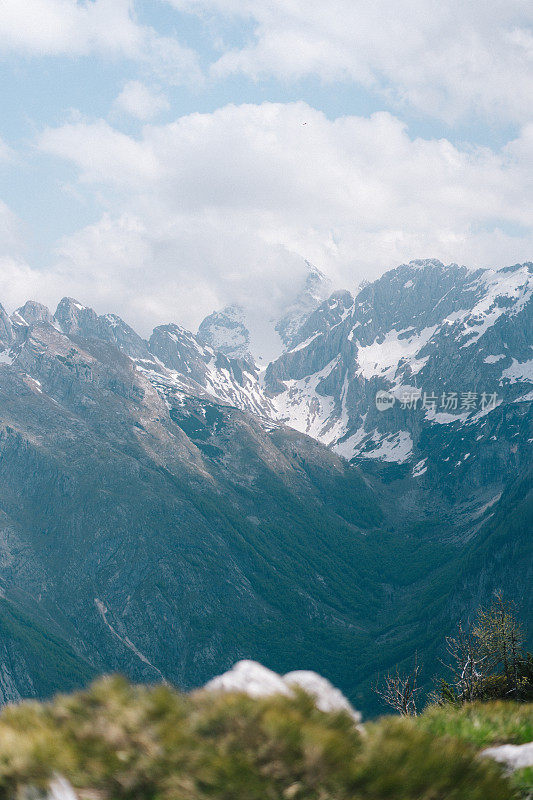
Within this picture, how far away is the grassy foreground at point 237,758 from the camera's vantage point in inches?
439

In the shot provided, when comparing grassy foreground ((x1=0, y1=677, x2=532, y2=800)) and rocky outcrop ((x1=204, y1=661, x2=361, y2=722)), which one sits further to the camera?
rocky outcrop ((x1=204, y1=661, x2=361, y2=722))

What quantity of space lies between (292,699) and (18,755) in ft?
19.0

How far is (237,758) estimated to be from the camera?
1133 cm

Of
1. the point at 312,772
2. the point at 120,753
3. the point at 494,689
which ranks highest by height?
the point at 120,753

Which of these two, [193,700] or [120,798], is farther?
[193,700]

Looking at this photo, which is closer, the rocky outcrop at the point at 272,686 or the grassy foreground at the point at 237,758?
the grassy foreground at the point at 237,758

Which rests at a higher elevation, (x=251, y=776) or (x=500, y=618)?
(x=251, y=776)

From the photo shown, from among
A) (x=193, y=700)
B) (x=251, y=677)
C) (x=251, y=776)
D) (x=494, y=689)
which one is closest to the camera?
(x=251, y=776)

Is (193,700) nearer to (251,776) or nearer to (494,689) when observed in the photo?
(251,776)

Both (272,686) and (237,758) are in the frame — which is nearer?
(237,758)

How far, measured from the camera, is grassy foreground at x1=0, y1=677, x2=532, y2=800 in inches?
439

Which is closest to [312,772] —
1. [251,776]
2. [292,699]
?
[251,776]

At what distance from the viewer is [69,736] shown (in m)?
12.3

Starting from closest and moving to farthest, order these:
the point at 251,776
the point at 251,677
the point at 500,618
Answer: the point at 251,776, the point at 251,677, the point at 500,618
